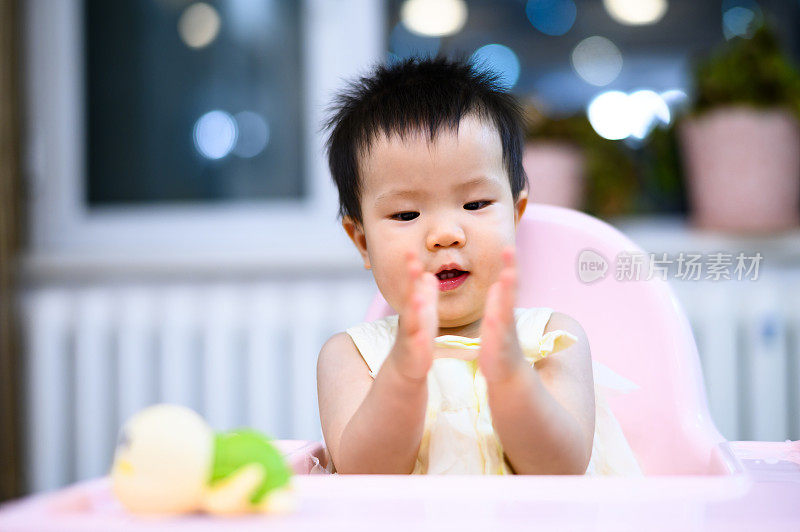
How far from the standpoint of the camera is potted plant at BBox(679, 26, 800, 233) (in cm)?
165

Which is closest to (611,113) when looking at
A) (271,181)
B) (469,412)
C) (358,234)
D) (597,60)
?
(597,60)

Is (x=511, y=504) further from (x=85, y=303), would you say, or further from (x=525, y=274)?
(x=85, y=303)

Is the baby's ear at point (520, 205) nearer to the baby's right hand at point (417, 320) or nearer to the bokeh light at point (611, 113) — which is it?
Answer: the baby's right hand at point (417, 320)

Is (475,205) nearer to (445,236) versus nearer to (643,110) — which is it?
(445,236)

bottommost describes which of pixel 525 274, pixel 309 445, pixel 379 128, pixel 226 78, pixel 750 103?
pixel 309 445

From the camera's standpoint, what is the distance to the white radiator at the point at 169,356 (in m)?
1.78

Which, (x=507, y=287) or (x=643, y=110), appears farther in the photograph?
(x=643, y=110)

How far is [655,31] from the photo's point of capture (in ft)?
6.51

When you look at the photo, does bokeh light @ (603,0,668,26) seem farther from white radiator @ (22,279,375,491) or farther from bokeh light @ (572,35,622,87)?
white radiator @ (22,279,375,491)

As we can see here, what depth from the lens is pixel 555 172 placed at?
1.73 metres

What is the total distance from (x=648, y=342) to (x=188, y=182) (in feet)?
4.77

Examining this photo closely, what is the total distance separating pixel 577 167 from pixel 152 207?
1072 millimetres

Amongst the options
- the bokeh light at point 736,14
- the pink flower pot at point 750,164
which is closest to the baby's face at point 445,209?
the pink flower pot at point 750,164

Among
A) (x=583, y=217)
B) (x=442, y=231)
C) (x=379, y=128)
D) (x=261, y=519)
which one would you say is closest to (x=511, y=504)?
(x=261, y=519)
